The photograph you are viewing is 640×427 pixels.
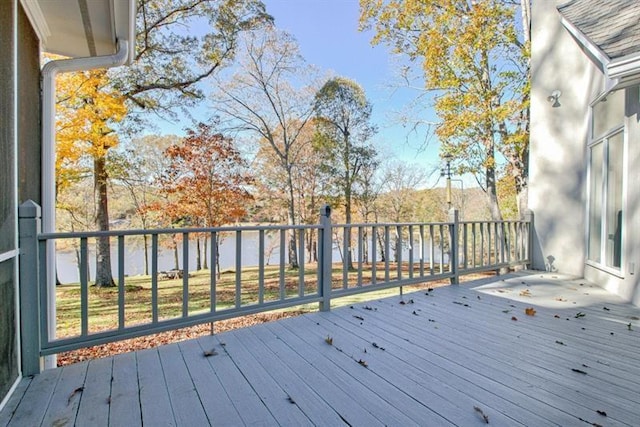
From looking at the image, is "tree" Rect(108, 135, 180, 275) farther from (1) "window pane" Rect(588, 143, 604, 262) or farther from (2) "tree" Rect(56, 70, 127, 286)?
(1) "window pane" Rect(588, 143, 604, 262)

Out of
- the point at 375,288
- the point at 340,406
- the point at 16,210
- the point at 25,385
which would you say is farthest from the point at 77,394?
the point at 375,288

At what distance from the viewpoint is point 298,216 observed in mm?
14594

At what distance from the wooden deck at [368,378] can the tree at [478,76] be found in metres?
6.37

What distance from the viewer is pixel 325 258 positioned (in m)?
3.52

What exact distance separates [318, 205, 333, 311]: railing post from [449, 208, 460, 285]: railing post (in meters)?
2.07

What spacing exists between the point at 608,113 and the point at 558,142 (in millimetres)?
1087

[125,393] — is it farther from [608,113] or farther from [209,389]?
[608,113]

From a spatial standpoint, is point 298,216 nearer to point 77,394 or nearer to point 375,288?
point 375,288

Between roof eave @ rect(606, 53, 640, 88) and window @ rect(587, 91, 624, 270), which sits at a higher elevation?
roof eave @ rect(606, 53, 640, 88)

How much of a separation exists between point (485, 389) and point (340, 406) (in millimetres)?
875

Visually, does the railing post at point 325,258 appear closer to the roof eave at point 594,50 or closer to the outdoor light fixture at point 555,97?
the roof eave at point 594,50

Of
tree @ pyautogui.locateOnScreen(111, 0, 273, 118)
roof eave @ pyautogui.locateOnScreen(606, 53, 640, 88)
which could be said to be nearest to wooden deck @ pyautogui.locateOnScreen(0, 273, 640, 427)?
roof eave @ pyautogui.locateOnScreen(606, 53, 640, 88)

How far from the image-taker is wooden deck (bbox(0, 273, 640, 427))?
5.56ft

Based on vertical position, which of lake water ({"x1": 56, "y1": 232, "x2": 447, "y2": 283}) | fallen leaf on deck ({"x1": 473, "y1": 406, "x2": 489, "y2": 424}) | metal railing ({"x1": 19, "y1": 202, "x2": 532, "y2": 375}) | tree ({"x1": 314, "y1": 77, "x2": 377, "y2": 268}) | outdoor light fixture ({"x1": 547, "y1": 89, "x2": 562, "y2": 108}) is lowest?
lake water ({"x1": 56, "y1": 232, "x2": 447, "y2": 283})
